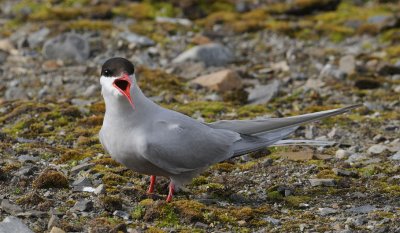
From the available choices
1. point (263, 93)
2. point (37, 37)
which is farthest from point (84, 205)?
point (37, 37)

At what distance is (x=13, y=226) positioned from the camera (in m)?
5.73

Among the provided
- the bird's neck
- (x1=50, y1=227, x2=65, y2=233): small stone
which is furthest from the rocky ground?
the bird's neck

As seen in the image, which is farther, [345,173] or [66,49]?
[66,49]

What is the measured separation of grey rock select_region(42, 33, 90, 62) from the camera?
13.2 metres

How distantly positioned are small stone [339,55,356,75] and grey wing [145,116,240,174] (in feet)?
19.2

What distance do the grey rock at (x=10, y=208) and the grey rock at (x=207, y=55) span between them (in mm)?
7130

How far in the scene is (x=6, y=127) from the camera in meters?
9.66

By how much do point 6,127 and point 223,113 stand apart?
287cm

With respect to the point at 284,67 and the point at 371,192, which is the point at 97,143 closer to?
the point at 371,192

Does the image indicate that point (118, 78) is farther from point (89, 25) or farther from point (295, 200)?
point (89, 25)

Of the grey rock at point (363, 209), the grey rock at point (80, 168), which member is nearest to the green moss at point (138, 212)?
the grey rock at point (80, 168)

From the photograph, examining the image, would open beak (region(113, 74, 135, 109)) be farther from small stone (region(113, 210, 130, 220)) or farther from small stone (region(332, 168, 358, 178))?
small stone (region(332, 168, 358, 178))

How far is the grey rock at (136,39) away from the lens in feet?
46.1

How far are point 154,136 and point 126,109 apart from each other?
0.34 meters
